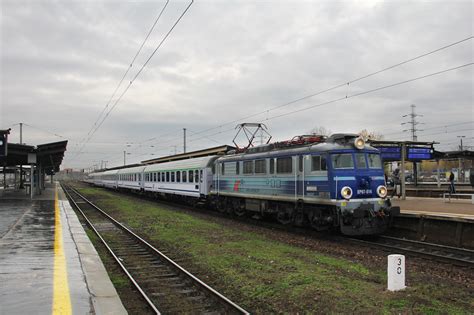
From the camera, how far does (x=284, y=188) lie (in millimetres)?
16250

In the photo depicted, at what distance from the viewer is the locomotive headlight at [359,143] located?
14138mm

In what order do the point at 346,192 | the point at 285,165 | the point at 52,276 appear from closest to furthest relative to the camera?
the point at 52,276 < the point at 346,192 < the point at 285,165

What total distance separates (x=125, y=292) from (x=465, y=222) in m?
10.6

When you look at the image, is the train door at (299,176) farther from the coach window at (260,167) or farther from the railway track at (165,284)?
the railway track at (165,284)

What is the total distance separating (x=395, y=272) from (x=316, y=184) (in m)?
6.79

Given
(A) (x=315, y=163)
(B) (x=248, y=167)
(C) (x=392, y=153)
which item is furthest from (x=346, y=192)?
(C) (x=392, y=153)

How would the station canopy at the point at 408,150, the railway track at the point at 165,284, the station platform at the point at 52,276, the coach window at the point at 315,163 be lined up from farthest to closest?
the station canopy at the point at 408,150, the coach window at the point at 315,163, the railway track at the point at 165,284, the station platform at the point at 52,276

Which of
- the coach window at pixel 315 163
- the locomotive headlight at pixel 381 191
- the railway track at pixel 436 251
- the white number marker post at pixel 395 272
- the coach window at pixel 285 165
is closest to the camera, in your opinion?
the white number marker post at pixel 395 272

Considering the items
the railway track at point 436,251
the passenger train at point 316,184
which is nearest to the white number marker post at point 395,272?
the railway track at point 436,251

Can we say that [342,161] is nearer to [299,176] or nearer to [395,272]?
[299,176]

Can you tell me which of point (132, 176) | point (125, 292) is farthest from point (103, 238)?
point (132, 176)

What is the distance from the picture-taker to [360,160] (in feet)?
46.7

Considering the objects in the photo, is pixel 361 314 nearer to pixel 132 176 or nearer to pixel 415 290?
pixel 415 290

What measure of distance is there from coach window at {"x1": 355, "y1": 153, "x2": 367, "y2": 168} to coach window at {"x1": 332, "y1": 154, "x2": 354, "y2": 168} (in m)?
0.23
